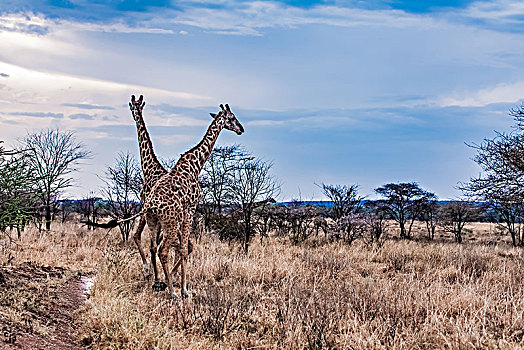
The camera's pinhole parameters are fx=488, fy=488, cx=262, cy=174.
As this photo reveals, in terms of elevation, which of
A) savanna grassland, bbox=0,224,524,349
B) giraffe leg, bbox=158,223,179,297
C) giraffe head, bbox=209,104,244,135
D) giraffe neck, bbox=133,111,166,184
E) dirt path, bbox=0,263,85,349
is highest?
giraffe head, bbox=209,104,244,135

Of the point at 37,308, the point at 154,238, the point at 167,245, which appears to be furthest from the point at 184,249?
the point at 37,308

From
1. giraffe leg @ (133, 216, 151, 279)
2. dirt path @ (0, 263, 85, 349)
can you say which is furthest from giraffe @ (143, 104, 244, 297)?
dirt path @ (0, 263, 85, 349)

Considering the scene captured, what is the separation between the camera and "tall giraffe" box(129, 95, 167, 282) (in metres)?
8.13

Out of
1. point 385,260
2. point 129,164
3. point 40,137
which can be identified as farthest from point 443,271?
point 40,137

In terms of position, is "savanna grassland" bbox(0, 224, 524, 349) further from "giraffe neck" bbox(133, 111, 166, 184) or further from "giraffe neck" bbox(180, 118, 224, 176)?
"giraffe neck" bbox(180, 118, 224, 176)

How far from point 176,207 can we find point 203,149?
5.23 feet

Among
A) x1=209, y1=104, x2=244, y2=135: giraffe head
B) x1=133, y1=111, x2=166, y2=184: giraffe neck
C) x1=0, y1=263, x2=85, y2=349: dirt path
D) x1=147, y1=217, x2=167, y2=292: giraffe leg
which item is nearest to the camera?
x1=0, y1=263, x2=85, y2=349: dirt path

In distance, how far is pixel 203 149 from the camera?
891 centimetres

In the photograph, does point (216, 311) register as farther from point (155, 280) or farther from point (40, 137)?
point (40, 137)

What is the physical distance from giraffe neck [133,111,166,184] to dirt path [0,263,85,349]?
2204 mm

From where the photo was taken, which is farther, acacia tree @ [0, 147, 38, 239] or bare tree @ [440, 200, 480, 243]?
bare tree @ [440, 200, 480, 243]

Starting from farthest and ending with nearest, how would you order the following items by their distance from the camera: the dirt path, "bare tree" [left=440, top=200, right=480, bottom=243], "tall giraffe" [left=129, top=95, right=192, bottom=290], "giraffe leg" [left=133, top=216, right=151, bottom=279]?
"bare tree" [left=440, top=200, right=480, bottom=243]
"giraffe leg" [left=133, top=216, right=151, bottom=279]
"tall giraffe" [left=129, top=95, right=192, bottom=290]
the dirt path

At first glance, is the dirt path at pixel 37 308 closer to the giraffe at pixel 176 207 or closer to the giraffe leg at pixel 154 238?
the giraffe leg at pixel 154 238

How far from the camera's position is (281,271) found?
925 cm
